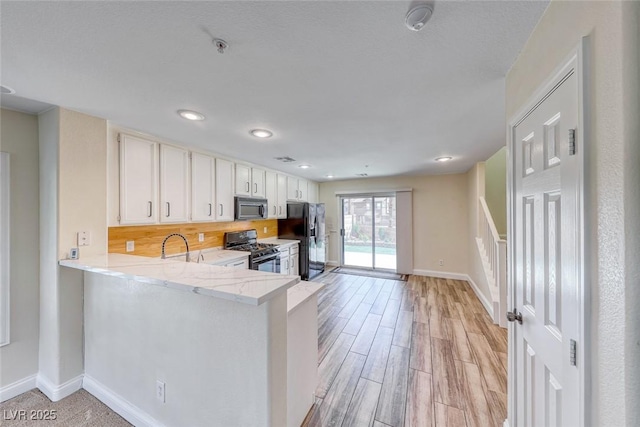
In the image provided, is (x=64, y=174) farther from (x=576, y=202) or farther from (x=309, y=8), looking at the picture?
(x=576, y=202)

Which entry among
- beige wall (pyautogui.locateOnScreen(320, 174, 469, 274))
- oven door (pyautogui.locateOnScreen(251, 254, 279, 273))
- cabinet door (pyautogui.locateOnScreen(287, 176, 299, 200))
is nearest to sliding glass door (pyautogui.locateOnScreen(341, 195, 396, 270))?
beige wall (pyautogui.locateOnScreen(320, 174, 469, 274))

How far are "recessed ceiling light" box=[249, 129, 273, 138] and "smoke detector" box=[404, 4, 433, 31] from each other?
67.6 inches

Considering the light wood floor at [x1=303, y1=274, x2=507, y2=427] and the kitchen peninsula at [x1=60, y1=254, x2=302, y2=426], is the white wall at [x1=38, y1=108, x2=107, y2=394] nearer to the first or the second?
the kitchen peninsula at [x1=60, y1=254, x2=302, y2=426]

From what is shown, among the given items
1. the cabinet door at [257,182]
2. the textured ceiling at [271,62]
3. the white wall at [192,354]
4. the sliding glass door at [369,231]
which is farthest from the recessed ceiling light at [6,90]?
the sliding glass door at [369,231]

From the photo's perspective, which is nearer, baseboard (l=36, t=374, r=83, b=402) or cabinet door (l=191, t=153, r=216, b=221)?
baseboard (l=36, t=374, r=83, b=402)

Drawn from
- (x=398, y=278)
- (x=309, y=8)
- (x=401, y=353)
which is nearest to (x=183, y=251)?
(x=401, y=353)

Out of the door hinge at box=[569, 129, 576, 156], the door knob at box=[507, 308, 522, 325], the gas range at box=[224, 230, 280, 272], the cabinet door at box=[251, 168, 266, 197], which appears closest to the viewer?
the door hinge at box=[569, 129, 576, 156]

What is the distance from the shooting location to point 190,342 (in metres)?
1.40

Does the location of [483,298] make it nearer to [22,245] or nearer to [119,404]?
[119,404]

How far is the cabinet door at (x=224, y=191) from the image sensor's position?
3.50 meters

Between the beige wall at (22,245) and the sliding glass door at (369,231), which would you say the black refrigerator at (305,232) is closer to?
the sliding glass door at (369,231)

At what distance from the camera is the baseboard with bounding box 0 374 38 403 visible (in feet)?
6.17

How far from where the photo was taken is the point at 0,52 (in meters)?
1.23

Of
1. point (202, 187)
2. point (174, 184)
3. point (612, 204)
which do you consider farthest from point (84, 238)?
point (612, 204)
